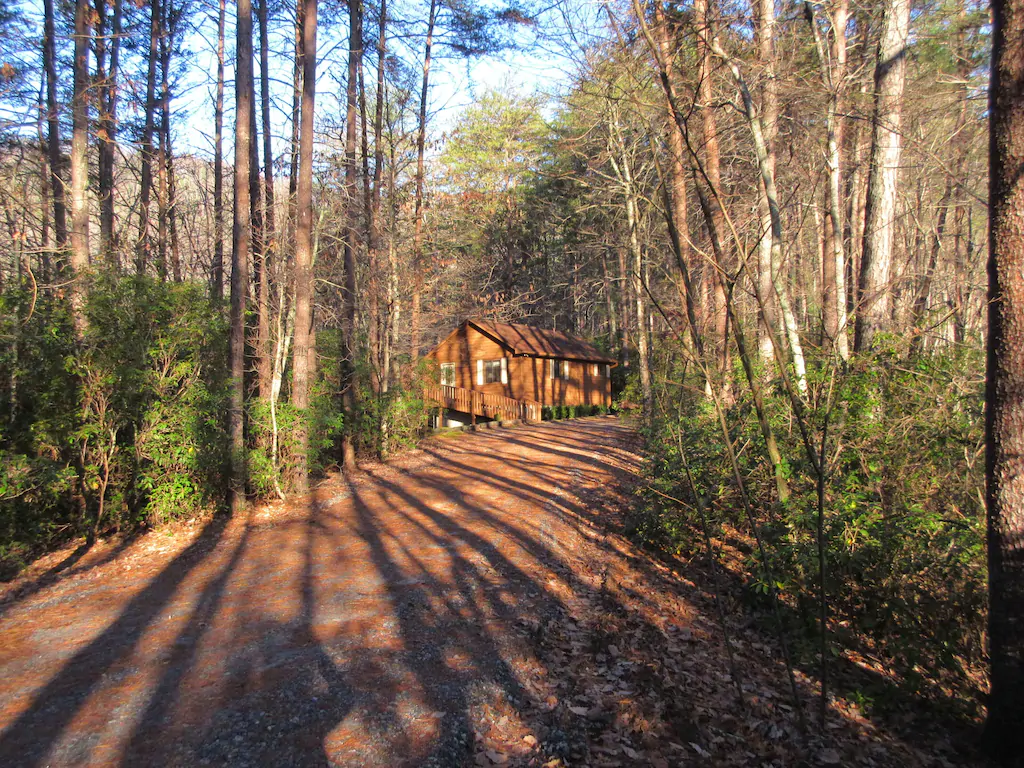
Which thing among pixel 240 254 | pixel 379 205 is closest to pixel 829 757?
pixel 240 254

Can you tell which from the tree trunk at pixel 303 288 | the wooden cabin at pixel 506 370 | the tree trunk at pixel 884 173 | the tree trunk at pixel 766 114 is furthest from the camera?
the wooden cabin at pixel 506 370

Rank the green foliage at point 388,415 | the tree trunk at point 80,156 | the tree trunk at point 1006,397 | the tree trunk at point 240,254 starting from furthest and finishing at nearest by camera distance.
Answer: the green foliage at point 388,415 < the tree trunk at point 240,254 < the tree trunk at point 80,156 < the tree trunk at point 1006,397

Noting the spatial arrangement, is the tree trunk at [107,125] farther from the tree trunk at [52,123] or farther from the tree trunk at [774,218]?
the tree trunk at [774,218]

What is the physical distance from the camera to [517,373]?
26.6m

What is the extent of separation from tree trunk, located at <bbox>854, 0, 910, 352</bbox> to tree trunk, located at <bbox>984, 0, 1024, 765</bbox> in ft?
10.9

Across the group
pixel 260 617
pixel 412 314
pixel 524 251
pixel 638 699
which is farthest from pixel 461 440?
pixel 524 251

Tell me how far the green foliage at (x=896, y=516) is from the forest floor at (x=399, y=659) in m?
0.68

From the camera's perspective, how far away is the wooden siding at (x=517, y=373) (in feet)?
87.7

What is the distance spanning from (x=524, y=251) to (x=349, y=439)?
23693 millimetres

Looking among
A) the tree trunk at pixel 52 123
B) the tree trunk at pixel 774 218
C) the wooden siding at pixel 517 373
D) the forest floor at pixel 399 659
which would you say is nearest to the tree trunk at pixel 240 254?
the forest floor at pixel 399 659

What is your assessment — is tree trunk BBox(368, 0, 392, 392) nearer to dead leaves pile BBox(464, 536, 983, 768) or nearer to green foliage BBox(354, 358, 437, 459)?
green foliage BBox(354, 358, 437, 459)

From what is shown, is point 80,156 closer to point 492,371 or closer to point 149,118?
point 149,118

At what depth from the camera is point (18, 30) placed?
27.4 feet

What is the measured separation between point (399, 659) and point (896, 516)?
13.0 feet
